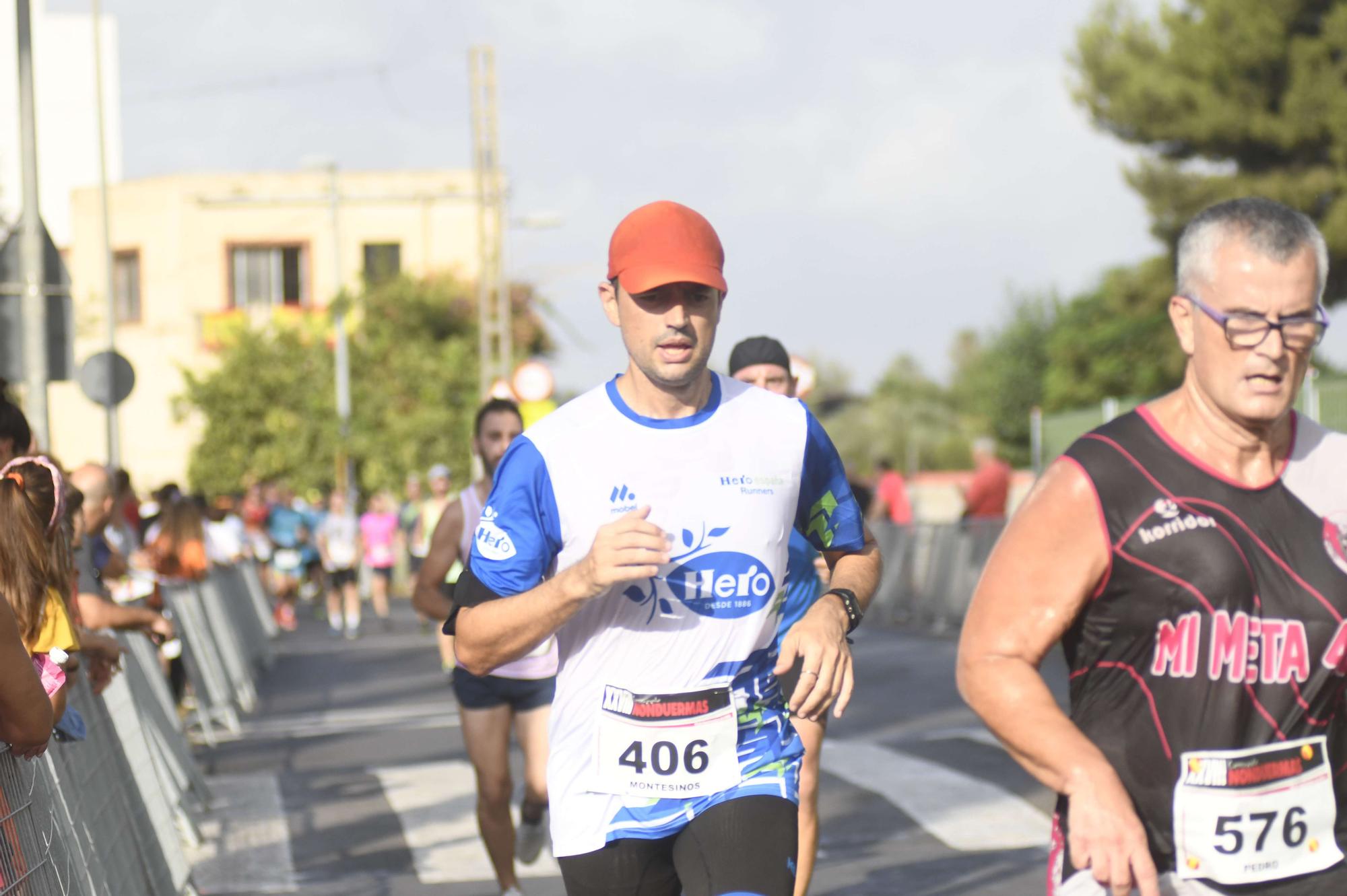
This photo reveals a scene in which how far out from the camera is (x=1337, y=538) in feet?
10.7

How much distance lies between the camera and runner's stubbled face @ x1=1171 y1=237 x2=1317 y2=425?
127 inches

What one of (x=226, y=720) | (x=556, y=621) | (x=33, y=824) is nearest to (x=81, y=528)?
(x=33, y=824)

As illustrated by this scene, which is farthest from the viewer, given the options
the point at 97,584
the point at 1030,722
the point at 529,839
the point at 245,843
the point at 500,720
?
the point at 245,843

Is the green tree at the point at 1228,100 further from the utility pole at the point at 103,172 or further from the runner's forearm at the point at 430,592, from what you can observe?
the runner's forearm at the point at 430,592

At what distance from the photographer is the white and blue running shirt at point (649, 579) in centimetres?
411

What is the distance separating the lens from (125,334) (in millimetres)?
49969

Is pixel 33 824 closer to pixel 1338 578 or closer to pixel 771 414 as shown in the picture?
pixel 771 414

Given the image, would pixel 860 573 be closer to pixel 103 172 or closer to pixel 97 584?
pixel 97 584

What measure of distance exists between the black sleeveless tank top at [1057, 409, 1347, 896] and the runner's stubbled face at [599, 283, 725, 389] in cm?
112

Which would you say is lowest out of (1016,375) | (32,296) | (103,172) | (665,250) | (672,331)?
(1016,375)

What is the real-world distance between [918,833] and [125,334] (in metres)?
44.3

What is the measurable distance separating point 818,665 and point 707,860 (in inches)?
21.0

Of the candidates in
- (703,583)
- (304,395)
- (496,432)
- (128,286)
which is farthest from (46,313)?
(128,286)

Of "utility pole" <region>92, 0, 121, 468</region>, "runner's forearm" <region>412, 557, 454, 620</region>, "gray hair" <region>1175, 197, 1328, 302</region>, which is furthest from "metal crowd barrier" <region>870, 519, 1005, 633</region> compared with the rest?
"gray hair" <region>1175, 197, 1328, 302</region>
